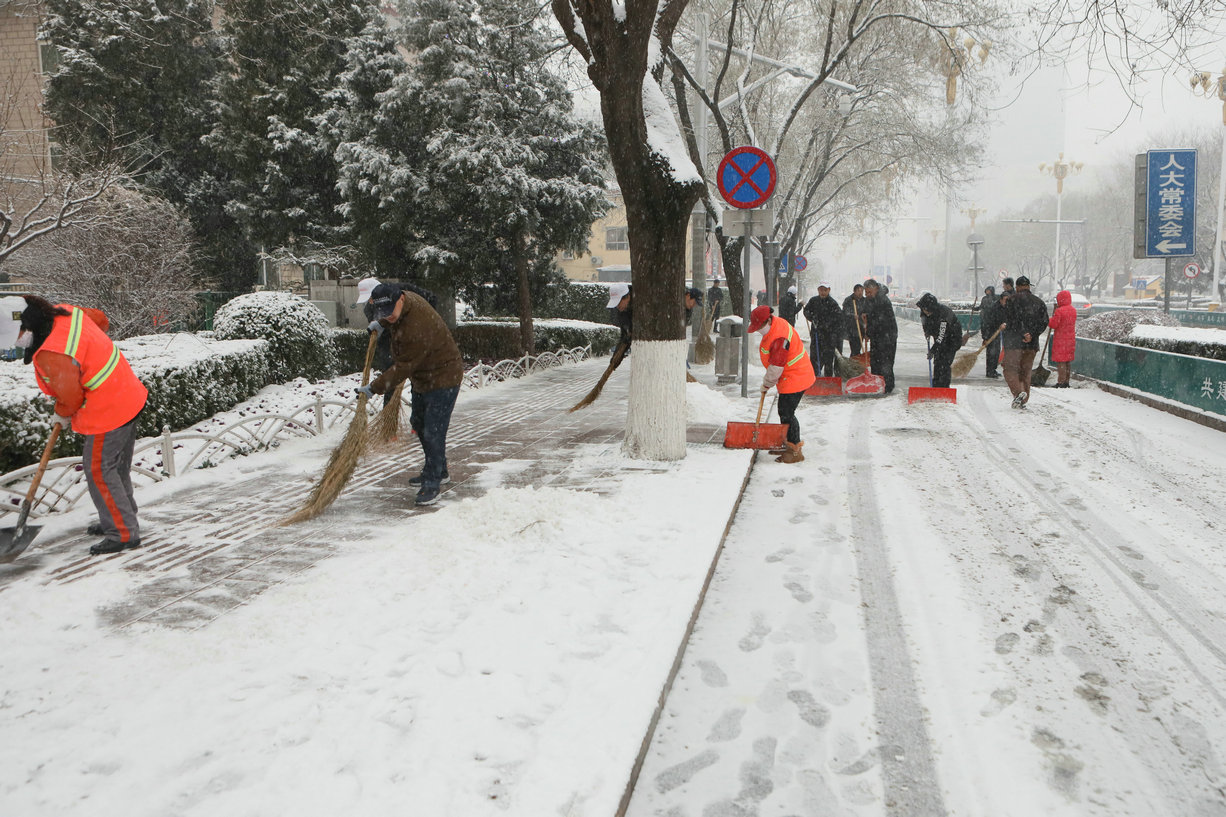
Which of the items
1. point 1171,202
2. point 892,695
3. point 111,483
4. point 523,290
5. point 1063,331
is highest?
point 1171,202

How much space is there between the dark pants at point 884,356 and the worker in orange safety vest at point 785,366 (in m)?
5.54

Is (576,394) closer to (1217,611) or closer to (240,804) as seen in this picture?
(1217,611)

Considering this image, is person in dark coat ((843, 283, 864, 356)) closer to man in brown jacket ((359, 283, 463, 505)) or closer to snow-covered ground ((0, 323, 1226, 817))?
snow-covered ground ((0, 323, 1226, 817))

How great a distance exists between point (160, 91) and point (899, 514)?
2146cm

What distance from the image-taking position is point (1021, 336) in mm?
10922

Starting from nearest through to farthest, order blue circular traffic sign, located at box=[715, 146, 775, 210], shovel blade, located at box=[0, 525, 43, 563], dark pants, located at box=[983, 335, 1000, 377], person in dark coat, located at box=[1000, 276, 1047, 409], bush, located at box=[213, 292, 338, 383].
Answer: shovel blade, located at box=[0, 525, 43, 563] → blue circular traffic sign, located at box=[715, 146, 775, 210] → person in dark coat, located at box=[1000, 276, 1047, 409] → bush, located at box=[213, 292, 338, 383] → dark pants, located at box=[983, 335, 1000, 377]

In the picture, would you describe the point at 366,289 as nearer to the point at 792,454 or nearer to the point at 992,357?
the point at 792,454

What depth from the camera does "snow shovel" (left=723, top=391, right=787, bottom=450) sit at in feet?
25.3

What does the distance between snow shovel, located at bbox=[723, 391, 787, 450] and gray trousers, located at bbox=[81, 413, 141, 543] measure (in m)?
4.89

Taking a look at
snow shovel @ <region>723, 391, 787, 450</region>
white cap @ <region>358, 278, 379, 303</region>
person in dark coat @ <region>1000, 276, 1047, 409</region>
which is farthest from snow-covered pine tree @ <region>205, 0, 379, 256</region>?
person in dark coat @ <region>1000, 276, 1047, 409</region>

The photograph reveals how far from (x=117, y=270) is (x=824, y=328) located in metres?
12.1

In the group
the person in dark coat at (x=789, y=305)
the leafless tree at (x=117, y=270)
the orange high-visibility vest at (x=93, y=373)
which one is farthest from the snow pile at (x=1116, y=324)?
the leafless tree at (x=117, y=270)

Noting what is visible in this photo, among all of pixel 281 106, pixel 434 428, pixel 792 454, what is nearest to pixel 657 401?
pixel 792 454

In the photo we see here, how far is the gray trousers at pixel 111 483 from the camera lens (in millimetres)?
4609
